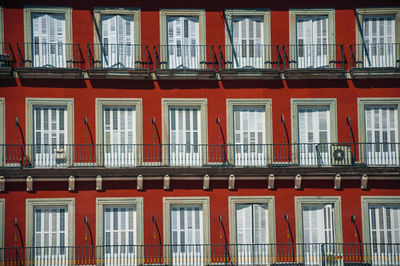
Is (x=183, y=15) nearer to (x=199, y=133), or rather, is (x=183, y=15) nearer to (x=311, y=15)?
(x=199, y=133)

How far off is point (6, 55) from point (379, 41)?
16104 mm

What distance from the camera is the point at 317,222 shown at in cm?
2789

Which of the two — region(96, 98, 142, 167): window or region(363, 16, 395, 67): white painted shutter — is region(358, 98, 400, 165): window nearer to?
region(363, 16, 395, 67): white painted shutter

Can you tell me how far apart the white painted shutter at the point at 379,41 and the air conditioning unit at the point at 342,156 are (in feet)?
12.7

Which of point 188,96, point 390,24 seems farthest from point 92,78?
point 390,24

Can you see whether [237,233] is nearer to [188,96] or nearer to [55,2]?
[188,96]

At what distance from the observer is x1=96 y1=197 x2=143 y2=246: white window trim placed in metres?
27.1

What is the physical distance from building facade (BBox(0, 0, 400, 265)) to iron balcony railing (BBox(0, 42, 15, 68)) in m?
0.09

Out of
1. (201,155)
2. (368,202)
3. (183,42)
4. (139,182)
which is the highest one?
(183,42)

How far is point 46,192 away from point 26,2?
319 inches

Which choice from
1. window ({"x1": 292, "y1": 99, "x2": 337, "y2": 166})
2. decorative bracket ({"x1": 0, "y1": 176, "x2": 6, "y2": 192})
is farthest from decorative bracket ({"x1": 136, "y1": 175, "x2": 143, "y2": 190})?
window ({"x1": 292, "y1": 99, "x2": 337, "y2": 166})

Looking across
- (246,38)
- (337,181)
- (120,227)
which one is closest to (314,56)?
(246,38)

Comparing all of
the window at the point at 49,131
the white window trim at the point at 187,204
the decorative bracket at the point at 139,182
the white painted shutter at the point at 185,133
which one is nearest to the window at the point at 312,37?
the white painted shutter at the point at 185,133

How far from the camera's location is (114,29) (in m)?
28.2
